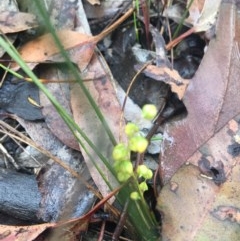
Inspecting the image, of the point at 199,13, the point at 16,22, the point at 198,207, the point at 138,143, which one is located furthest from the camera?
the point at 199,13

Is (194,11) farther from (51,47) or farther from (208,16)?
(51,47)

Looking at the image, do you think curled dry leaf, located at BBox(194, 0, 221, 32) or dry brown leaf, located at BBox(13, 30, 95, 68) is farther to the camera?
curled dry leaf, located at BBox(194, 0, 221, 32)

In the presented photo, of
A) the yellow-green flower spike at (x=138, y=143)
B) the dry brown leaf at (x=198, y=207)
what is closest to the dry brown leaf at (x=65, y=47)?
the dry brown leaf at (x=198, y=207)

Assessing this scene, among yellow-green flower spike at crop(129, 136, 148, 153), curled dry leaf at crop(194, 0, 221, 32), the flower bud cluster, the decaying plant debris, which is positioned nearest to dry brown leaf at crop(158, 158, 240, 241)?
the decaying plant debris

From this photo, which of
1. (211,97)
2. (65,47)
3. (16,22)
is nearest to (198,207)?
(211,97)

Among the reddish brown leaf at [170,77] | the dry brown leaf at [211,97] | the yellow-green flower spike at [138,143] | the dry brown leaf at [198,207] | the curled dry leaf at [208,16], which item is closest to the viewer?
the yellow-green flower spike at [138,143]

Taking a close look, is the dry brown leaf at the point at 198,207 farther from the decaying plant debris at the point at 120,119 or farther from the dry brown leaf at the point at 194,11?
the dry brown leaf at the point at 194,11

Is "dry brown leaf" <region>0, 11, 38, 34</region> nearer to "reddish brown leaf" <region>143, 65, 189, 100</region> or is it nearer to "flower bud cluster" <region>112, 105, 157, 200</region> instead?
"reddish brown leaf" <region>143, 65, 189, 100</region>
